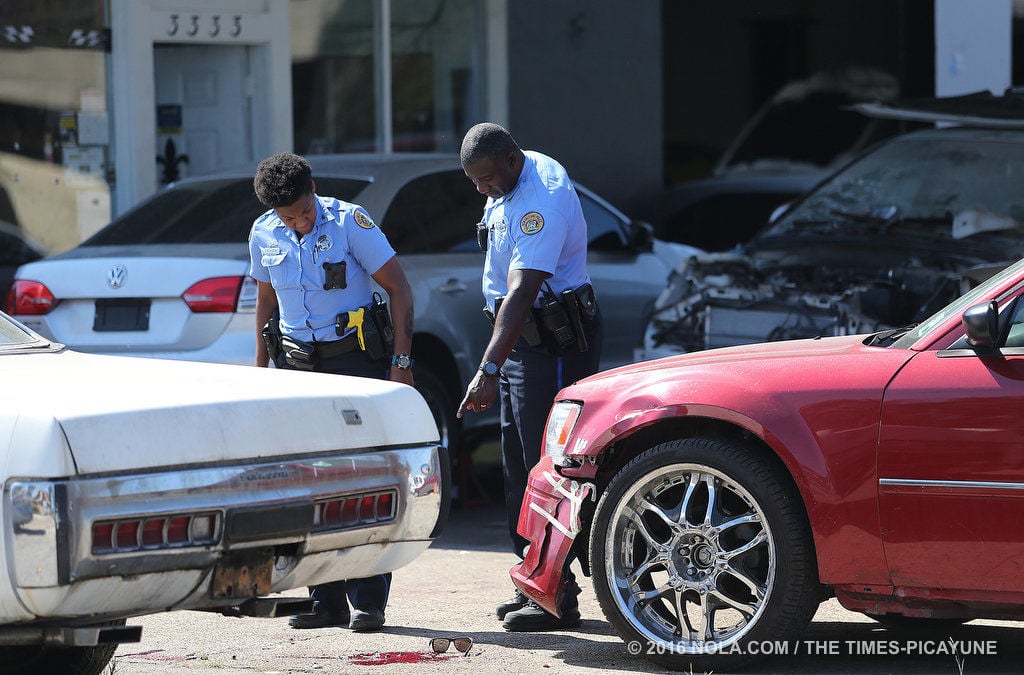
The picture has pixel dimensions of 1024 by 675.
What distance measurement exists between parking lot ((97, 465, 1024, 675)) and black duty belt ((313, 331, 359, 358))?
3.38 ft

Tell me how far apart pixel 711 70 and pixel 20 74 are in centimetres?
871

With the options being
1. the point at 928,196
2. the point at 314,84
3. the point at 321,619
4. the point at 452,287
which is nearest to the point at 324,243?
the point at 321,619

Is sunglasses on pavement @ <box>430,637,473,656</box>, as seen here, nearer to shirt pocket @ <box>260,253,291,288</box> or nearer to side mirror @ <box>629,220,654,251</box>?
shirt pocket @ <box>260,253,291,288</box>

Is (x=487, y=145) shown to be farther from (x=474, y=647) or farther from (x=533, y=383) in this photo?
(x=474, y=647)

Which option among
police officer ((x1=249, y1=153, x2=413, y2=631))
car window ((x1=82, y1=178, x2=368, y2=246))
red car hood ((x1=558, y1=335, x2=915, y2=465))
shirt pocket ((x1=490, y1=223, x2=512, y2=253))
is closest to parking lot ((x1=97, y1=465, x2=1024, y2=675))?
police officer ((x1=249, y1=153, x2=413, y2=631))

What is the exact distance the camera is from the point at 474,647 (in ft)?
18.9

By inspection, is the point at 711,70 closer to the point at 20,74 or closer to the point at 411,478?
the point at 20,74

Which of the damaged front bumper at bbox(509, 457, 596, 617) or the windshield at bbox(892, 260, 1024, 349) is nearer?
the windshield at bbox(892, 260, 1024, 349)

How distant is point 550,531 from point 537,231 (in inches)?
43.3

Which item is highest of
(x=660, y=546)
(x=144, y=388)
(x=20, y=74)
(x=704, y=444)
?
(x=20, y=74)

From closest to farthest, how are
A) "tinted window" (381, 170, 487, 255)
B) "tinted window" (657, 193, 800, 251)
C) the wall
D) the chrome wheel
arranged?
1. the chrome wheel
2. "tinted window" (381, 170, 487, 255)
3. the wall
4. "tinted window" (657, 193, 800, 251)

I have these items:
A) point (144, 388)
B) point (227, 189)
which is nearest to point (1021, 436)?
point (144, 388)

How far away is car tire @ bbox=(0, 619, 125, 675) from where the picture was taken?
16.9ft

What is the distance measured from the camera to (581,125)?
14477mm
